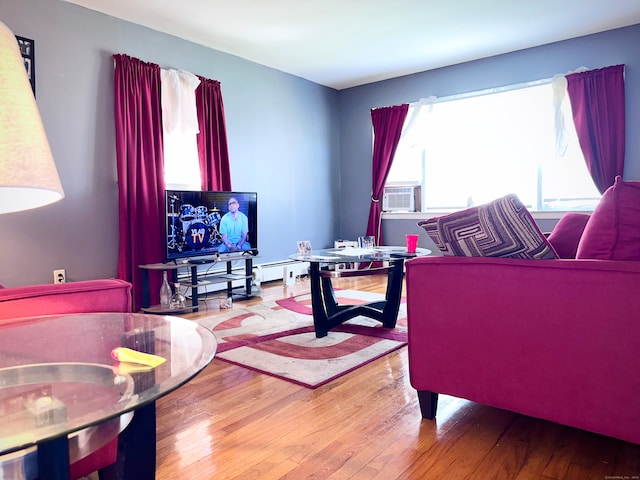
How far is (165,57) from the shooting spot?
4270 mm

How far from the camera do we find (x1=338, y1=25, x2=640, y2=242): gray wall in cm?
439

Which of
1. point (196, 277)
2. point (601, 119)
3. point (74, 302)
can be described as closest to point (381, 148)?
point (601, 119)

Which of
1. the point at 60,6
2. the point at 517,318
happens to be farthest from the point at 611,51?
the point at 60,6

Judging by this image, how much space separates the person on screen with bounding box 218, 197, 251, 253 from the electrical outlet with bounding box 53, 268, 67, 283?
1.27 meters

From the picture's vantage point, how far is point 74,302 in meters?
1.56

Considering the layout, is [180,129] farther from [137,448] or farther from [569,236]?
[137,448]

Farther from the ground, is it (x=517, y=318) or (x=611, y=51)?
(x=611, y=51)

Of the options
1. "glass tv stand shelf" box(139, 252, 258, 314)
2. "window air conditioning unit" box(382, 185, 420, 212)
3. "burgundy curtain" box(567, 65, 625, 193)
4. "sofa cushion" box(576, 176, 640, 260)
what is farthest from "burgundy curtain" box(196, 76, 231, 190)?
"sofa cushion" box(576, 176, 640, 260)

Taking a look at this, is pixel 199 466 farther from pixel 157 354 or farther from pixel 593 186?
pixel 593 186

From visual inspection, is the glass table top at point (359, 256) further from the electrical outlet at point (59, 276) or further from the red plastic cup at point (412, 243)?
the electrical outlet at point (59, 276)

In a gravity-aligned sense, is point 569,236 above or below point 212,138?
below

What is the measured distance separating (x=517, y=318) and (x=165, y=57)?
154 inches

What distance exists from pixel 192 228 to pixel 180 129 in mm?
989

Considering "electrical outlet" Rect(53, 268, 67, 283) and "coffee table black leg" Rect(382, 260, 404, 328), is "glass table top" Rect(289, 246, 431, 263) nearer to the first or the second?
"coffee table black leg" Rect(382, 260, 404, 328)
